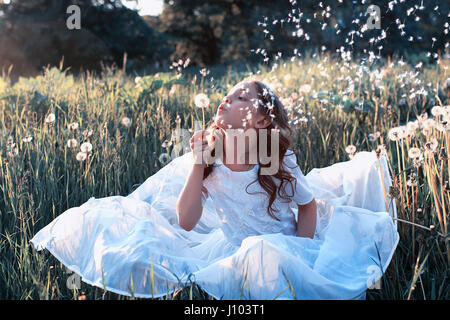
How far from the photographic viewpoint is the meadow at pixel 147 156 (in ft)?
5.38

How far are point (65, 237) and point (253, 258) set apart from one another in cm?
79

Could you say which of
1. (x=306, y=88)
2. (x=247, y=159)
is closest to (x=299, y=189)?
(x=247, y=159)

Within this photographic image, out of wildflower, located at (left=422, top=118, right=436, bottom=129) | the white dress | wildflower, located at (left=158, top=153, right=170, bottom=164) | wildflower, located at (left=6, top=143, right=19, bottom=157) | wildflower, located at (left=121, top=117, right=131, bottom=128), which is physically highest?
wildflower, located at (left=121, top=117, right=131, bottom=128)

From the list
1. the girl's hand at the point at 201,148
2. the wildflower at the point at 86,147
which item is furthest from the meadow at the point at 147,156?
the girl's hand at the point at 201,148

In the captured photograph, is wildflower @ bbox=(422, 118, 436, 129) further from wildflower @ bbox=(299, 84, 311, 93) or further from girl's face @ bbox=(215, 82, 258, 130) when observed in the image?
wildflower @ bbox=(299, 84, 311, 93)

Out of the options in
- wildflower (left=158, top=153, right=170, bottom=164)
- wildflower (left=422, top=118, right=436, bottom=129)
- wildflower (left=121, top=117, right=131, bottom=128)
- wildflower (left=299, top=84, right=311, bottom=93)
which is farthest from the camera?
wildflower (left=299, top=84, right=311, bottom=93)

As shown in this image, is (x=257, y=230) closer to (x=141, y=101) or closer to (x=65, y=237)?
(x=65, y=237)

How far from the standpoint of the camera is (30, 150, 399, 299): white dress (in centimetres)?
146

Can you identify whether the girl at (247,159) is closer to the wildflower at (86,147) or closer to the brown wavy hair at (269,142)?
the brown wavy hair at (269,142)

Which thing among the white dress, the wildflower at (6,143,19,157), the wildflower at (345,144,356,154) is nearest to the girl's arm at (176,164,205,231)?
the white dress

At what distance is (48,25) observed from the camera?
10.2m

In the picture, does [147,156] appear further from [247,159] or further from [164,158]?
[247,159]
